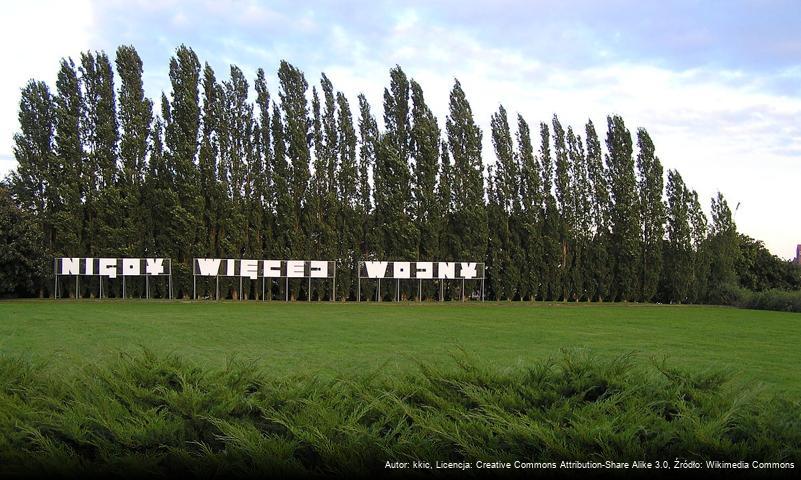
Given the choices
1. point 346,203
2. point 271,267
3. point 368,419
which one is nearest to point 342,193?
point 346,203

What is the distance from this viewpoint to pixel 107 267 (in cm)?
3203

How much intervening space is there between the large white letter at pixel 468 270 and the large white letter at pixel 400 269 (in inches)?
117

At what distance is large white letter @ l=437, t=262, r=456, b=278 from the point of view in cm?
3500

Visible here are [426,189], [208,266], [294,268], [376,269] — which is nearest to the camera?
[208,266]

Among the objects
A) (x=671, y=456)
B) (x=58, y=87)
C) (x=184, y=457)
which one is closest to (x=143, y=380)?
(x=184, y=457)

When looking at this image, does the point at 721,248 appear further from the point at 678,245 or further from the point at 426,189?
the point at 426,189

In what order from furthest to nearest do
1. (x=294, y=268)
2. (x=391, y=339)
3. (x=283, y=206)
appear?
(x=283, y=206) → (x=294, y=268) → (x=391, y=339)

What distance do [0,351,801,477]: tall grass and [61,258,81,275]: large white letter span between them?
3008 centimetres

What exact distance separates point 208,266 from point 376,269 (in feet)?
27.4

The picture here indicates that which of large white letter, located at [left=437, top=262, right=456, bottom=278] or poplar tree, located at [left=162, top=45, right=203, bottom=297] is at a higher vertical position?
poplar tree, located at [left=162, top=45, right=203, bottom=297]

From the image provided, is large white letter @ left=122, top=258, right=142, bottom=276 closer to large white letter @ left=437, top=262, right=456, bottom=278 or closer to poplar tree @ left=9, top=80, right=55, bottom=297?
poplar tree @ left=9, top=80, right=55, bottom=297

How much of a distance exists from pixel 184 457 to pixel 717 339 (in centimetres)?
1444

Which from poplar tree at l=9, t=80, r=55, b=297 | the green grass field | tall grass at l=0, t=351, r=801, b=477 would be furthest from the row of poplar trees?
tall grass at l=0, t=351, r=801, b=477

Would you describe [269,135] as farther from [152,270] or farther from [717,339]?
[717,339]
